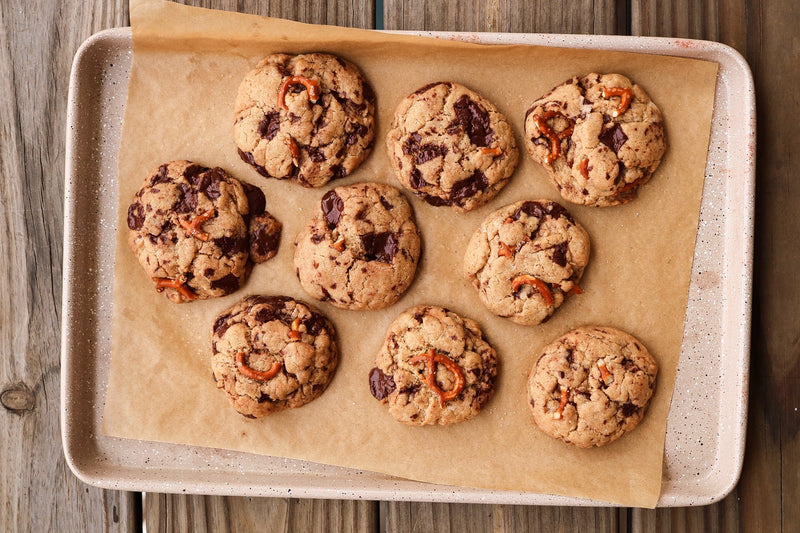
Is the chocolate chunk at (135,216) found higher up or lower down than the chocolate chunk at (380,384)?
higher up

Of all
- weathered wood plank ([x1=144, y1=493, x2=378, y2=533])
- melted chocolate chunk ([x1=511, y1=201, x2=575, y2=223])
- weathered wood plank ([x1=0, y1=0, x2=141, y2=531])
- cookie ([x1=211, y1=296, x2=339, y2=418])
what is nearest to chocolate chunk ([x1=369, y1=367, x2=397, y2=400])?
cookie ([x1=211, y1=296, x2=339, y2=418])

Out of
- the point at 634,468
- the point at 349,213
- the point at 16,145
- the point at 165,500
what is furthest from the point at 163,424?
the point at 634,468

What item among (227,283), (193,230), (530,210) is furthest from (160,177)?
(530,210)

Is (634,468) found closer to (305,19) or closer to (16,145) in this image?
(305,19)

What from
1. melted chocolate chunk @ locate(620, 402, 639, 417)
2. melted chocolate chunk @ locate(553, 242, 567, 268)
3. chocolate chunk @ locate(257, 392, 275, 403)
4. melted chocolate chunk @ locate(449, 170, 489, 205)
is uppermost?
melted chocolate chunk @ locate(449, 170, 489, 205)

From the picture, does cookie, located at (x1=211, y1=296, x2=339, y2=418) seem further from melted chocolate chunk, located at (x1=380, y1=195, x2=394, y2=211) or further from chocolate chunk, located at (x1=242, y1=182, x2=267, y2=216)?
melted chocolate chunk, located at (x1=380, y1=195, x2=394, y2=211)

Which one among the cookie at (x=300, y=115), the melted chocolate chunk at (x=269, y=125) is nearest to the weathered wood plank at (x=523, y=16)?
the cookie at (x=300, y=115)

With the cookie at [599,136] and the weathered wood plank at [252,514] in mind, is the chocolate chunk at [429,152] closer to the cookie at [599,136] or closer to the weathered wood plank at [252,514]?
the cookie at [599,136]
